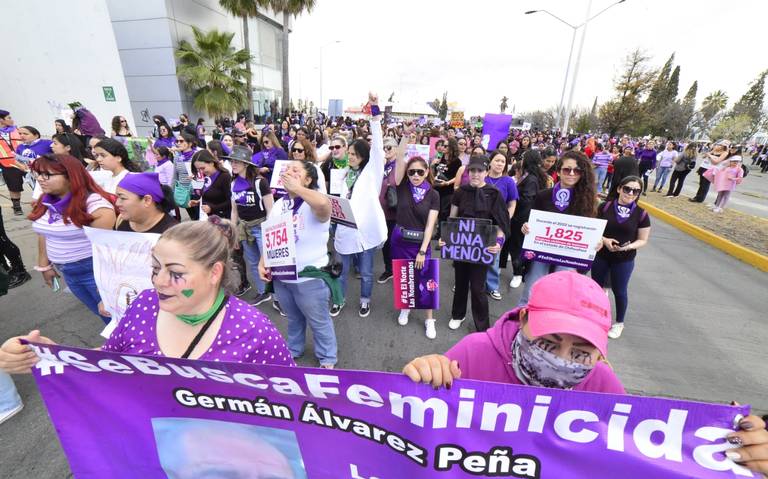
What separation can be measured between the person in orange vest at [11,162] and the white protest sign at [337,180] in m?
7.54

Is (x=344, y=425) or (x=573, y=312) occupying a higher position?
(x=573, y=312)

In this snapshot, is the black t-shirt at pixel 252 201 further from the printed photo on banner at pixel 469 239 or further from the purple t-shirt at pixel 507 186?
the purple t-shirt at pixel 507 186

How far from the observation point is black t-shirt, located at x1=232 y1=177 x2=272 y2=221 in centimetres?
393

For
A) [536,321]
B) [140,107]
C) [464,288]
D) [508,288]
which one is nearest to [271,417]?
[536,321]

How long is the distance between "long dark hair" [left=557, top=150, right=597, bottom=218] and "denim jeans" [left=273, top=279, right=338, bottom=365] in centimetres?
271

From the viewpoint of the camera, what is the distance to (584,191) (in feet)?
11.6

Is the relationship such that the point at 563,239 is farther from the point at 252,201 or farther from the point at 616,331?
the point at 252,201

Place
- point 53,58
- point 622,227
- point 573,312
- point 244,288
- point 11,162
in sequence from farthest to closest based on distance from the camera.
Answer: point 53,58, point 11,162, point 244,288, point 622,227, point 573,312

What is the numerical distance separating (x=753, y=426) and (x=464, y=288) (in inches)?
114

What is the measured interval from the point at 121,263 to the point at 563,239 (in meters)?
3.89

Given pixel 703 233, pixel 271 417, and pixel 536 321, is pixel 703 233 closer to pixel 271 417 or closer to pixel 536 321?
pixel 536 321

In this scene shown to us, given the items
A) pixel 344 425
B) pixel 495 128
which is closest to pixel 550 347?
pixel 344 425

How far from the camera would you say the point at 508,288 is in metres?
5.29

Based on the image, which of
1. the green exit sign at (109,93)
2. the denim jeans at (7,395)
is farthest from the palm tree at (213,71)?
the denim jeans at (7,395)
